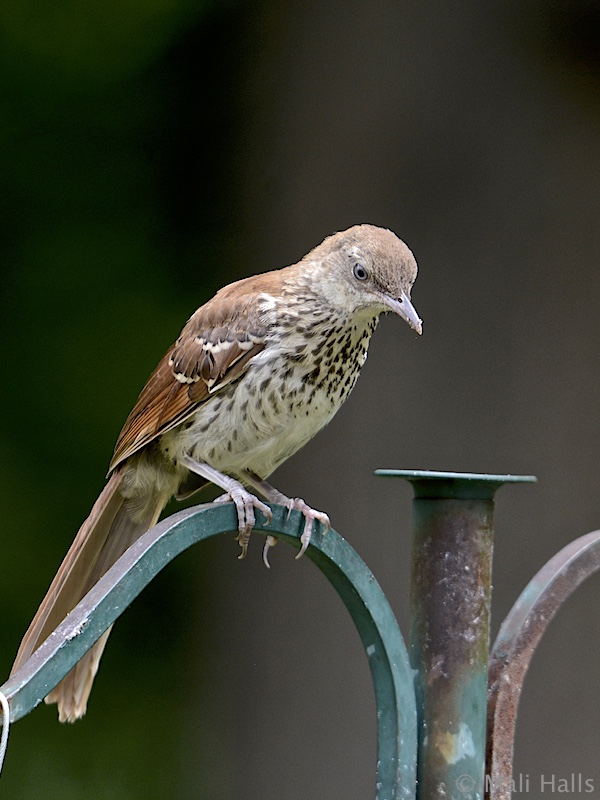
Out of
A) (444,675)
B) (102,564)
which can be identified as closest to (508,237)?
(102,564)

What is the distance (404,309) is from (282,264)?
1721mm

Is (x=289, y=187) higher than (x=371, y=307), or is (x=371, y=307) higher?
(x=289, y=187)

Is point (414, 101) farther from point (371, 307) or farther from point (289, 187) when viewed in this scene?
point (371, 307)

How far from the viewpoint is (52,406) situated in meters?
3.90

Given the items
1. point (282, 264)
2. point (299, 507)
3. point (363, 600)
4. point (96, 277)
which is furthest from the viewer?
point (96, 277)

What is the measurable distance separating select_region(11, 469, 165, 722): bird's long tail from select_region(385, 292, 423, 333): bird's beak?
72 centimetres

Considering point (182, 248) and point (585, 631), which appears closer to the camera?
point (585, 631)

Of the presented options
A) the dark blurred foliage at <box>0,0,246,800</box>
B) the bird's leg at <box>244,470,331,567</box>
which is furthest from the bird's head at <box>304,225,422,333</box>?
the dark blurred foliage at <box>0,0,246,800</box>

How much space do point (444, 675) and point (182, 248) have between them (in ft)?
8.54

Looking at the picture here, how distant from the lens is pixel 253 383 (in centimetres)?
225

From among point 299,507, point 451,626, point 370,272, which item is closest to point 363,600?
point 451,626

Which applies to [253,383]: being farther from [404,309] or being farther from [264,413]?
[404,309]

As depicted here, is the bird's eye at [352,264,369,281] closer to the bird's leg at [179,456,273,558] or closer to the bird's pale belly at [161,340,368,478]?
the bird's pale belly at [161,340,368,478]

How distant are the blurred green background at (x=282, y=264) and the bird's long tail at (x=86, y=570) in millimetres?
1310
